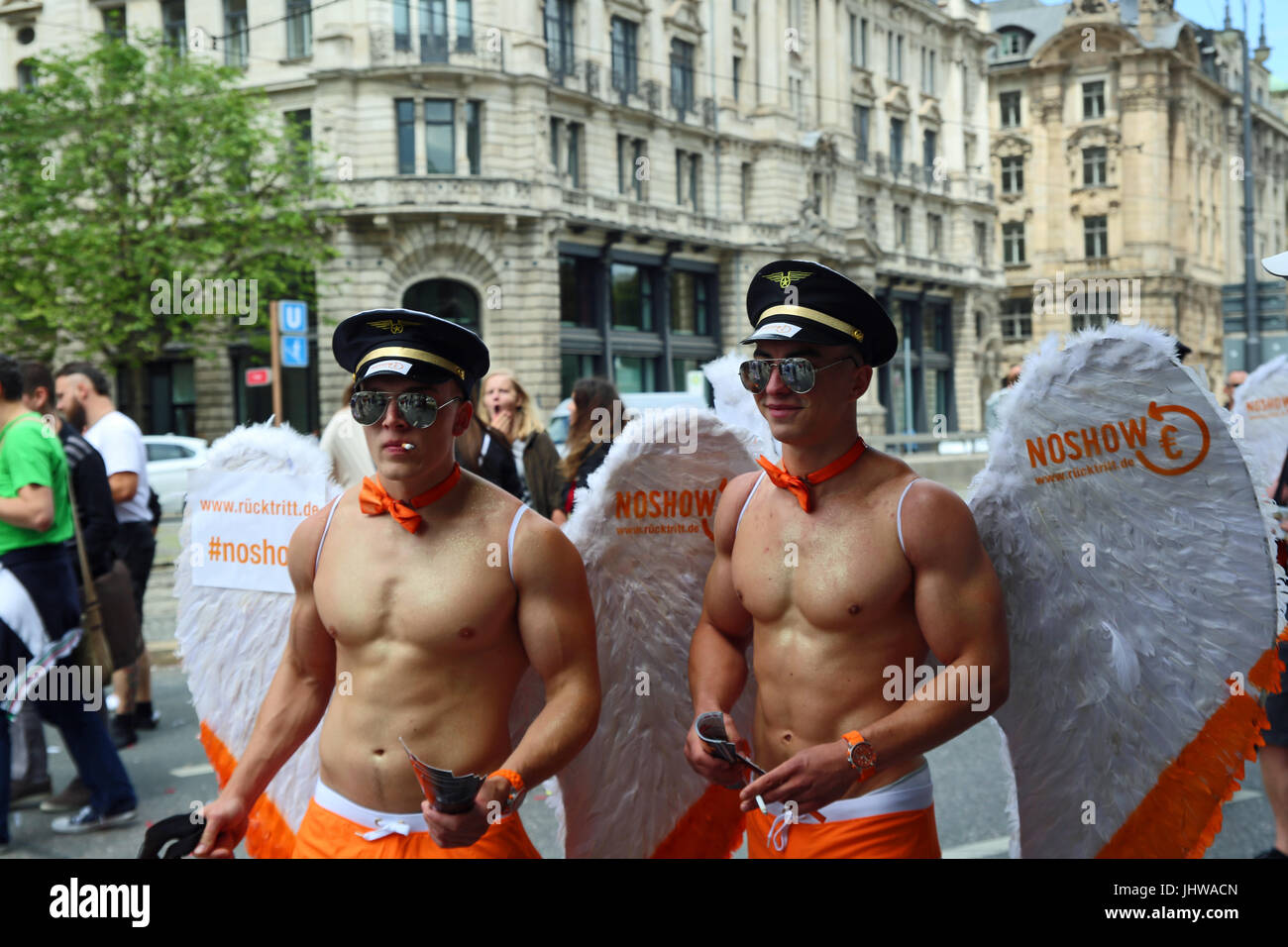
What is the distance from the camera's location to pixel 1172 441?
264 centimetres

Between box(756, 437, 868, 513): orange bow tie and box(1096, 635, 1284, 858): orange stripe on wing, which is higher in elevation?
box(756, 437, 868, 513): orange bow tie

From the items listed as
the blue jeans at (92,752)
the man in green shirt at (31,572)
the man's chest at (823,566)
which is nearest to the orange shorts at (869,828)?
the man's chest at (823,566)

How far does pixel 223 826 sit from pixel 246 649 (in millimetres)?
989

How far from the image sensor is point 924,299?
50281mm

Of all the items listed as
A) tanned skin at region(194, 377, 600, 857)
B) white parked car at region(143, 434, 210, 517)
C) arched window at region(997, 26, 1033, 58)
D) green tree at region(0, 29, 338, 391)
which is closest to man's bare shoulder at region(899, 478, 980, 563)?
tanned skin at region(194, 377, 600, 857)

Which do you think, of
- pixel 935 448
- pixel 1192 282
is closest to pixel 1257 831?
pixel 935 448

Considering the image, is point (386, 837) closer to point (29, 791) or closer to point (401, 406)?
point (401, 406)

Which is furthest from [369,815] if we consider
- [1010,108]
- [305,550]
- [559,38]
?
[1010,108]

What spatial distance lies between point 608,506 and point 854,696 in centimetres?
83

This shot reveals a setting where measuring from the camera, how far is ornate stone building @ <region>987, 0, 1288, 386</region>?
200 ft

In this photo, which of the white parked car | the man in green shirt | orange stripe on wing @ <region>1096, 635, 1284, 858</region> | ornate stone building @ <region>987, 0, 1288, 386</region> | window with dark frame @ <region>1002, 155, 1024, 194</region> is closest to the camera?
orange stripe on wing @ <region>1096, 635, 1284, 858</region>

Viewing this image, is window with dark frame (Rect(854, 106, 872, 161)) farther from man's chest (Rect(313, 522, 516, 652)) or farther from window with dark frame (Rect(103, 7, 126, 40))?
man's chest (Rect(313, 522, 516, 652))

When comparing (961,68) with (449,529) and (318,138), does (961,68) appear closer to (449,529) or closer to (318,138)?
(318,138)

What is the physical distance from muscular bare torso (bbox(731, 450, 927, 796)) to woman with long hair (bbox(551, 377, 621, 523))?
3.63m
